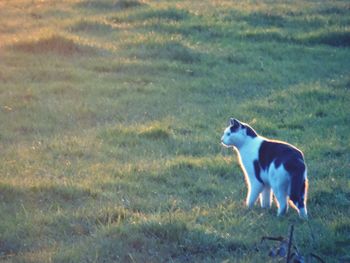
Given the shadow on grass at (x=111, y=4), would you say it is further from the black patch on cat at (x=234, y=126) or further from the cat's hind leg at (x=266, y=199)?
the cat's hind leg at (x=266, y=199)

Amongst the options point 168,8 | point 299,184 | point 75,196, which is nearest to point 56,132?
point 75,196

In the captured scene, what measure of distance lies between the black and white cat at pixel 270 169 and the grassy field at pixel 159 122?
0.71 feet

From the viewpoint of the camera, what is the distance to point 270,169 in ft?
24.4

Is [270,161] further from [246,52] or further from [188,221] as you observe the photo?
[246,52]

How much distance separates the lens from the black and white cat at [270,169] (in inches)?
283

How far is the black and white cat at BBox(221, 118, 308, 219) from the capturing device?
718 cm

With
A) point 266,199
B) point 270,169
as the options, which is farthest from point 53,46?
point 270,169

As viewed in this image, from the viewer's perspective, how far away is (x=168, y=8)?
20.5 m

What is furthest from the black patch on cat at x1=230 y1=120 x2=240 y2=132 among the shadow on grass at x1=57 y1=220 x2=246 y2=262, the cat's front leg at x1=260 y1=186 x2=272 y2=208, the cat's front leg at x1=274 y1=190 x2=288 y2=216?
the shadow on grass at x1=57 y1=220 x2=246 y2=262

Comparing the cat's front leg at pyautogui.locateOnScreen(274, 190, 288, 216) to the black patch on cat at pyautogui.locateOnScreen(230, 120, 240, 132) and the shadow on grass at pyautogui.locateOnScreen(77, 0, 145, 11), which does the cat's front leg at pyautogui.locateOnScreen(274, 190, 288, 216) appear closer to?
the black patch on cat at pyautogui.locateOnScreen(230, 120, 240, 132)

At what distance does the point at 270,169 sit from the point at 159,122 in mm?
4141

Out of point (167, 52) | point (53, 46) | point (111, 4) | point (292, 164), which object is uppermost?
point (292, 164)

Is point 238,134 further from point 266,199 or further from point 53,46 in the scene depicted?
point 53,46

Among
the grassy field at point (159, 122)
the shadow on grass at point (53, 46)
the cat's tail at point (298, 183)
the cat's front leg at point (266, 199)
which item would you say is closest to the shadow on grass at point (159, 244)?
the grassy field at point (159, 122)
